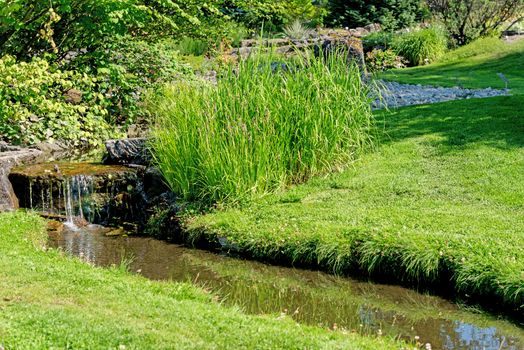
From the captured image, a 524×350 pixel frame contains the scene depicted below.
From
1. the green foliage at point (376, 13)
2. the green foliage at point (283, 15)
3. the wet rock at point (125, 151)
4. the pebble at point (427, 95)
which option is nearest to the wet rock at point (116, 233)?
the wet rock at point (125, 151)

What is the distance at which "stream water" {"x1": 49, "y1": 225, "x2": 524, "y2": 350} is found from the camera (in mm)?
7137

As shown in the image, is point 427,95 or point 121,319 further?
point 427,95

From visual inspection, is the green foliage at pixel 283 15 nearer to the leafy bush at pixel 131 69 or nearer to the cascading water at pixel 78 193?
the leafy bush at pixel 131 69

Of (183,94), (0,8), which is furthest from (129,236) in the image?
(0,8)

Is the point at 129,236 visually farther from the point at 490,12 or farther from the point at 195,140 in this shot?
the point at 490,12

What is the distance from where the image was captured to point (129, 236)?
1102 centimetres

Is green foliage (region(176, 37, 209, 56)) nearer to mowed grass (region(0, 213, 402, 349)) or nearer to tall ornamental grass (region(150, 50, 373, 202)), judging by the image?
tall ornamental grass (region(150, 50, 373, 202))

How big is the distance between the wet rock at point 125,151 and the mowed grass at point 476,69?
667cm

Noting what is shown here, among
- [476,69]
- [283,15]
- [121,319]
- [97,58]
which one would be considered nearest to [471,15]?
[476,69]

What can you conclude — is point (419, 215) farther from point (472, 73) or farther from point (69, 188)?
point (472, 73)

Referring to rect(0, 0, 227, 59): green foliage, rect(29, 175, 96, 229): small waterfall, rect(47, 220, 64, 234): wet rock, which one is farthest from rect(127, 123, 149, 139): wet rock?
rect(47, 220, 64, 234): wet rock

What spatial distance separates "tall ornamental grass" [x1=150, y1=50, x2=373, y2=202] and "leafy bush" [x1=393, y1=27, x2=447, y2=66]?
10.9 metres

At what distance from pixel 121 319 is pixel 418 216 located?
188 inches

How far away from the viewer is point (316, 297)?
8.24 meters
